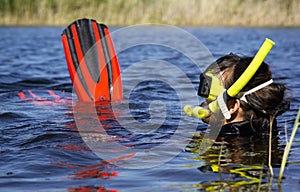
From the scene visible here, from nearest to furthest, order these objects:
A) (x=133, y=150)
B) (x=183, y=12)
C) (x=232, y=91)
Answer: (x=232, y=91) < (x=133, y=150) < (x=183, y=12)

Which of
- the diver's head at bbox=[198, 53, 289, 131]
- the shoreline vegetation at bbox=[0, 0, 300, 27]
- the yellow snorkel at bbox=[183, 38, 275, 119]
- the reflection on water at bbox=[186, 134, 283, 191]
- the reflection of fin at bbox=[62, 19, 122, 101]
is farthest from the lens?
the shoreline vegetation at bbox=[0, 0, 300, 27]

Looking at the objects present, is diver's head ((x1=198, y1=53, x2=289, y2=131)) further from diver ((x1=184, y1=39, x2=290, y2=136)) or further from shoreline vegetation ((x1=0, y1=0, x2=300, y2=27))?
shoreline vegetation ((x1=0, y1=0, x2=300, y2=27))

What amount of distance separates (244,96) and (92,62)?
8.01 feet

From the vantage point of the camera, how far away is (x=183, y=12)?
763 inches

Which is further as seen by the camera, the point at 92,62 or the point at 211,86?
the point at 92,62

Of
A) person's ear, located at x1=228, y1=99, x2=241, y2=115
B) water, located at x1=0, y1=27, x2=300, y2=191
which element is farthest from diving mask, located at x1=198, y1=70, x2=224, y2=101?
water, located at x1=0, y1=27, x2=300, y2=191

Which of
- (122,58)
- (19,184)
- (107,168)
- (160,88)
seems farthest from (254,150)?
(122,58)

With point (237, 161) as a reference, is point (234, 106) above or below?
above

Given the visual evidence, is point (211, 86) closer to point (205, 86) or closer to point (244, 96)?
point (205, 86)

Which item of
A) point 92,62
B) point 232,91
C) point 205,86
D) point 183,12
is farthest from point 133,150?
point 183,12

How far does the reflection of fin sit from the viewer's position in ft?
17.9

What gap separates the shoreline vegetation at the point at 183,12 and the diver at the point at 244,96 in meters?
15.3

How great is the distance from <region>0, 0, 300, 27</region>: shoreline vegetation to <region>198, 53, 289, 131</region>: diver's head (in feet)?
50.1

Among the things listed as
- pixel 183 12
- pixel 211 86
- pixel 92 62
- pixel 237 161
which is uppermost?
pixel 183 12
